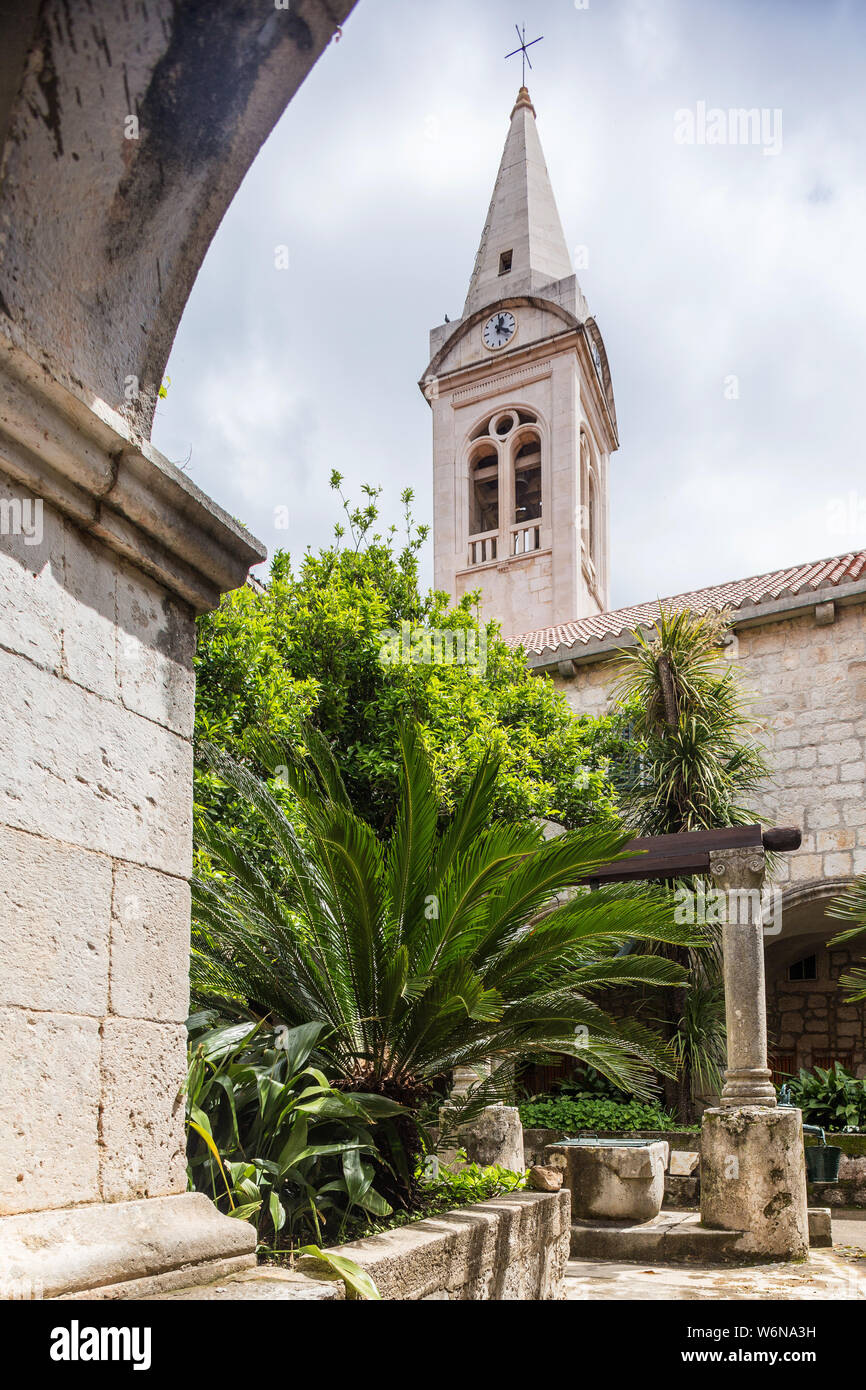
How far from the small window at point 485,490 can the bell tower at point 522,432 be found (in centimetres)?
3

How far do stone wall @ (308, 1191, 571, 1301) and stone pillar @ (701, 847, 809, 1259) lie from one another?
7.15 ft

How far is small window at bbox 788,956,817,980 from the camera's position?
48.7 feet

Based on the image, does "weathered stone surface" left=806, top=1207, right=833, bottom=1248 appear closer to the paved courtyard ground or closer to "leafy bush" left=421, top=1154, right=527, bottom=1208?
the paved courtyard ground

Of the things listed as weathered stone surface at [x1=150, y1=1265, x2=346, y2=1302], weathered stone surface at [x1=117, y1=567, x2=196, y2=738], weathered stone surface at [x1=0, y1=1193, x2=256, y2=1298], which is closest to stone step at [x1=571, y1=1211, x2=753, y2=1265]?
weathered stone surface at [x1=150, y1=1265, x2=346, y2=1302]

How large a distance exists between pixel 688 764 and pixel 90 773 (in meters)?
9.73

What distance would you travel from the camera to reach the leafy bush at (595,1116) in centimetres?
1040

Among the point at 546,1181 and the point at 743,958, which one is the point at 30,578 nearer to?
the point at 546,1181

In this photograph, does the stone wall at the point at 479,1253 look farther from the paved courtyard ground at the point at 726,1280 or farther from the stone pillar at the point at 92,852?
the stone pillar at the point at 92,852

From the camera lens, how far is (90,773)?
7.50ft

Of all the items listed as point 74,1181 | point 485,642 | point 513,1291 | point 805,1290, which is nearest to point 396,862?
point 513,1291

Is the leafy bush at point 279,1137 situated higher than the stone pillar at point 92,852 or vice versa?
the stone pillar at point 92,852

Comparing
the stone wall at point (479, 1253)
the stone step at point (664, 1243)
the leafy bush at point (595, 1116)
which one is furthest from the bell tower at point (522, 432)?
the stone wall at point (479, 1253)
